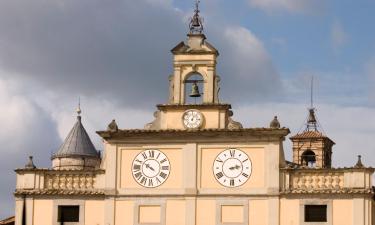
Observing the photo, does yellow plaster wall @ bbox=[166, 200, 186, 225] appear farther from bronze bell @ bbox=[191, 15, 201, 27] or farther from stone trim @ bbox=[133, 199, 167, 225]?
bronze bell @ bbox=[191, 15, 201, 27]

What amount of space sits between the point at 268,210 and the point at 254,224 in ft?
2.87

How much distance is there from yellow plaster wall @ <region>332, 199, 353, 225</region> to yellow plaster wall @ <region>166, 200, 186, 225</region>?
22.0 feet

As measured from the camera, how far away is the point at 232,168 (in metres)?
61.1

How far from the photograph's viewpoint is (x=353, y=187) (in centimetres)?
5966

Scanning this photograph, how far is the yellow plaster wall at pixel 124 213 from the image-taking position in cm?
6147

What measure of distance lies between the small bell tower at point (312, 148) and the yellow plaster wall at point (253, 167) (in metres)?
19.8

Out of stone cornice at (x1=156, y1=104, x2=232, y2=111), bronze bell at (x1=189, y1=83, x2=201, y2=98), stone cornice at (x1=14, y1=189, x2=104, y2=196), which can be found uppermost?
bronze bell at (x1=189, y1=83, x2=201, y2=98)

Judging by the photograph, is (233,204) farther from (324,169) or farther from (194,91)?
(194,91)

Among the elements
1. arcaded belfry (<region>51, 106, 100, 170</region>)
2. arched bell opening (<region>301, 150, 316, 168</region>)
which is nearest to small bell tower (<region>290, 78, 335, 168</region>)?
arched bell opening (<region>301, 150, 316, 168</region>)

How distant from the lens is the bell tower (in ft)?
202

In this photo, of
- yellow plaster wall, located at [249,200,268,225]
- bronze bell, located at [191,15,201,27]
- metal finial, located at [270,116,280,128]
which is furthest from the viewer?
bronze bell, located at [191,15,201,27]

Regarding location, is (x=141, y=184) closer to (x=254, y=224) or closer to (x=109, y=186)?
(x=109, y=186)

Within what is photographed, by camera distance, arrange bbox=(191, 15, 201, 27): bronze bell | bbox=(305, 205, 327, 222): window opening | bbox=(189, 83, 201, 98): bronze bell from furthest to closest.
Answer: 1. bbox=(191, 15, 201, 27): bronze bell
2. bbox=(189, 83, 201, 98): bronze bell
3. bbox=(305, 205, 327, 222): window opening

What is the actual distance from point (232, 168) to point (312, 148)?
23221mm
